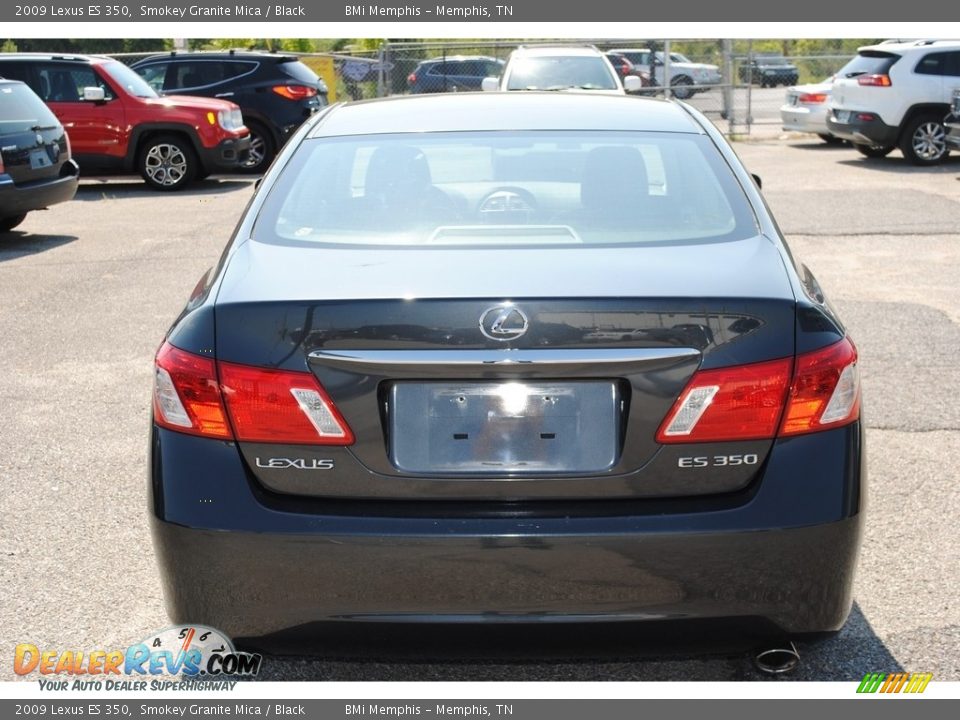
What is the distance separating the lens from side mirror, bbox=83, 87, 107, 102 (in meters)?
17.4

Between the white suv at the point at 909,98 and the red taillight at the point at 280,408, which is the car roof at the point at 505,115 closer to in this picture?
the red taillight at the point at 280,408

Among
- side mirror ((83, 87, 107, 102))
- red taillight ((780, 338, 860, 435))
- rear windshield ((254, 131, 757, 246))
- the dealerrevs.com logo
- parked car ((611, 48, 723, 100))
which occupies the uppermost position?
rear windshield ((254, 131, 757, 246))

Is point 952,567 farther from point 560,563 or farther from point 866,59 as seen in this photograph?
point 866,59

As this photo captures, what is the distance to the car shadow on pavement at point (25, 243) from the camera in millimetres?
12039

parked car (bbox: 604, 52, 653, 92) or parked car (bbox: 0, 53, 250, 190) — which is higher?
parked car (bbox: 0, 53, 250, 190)

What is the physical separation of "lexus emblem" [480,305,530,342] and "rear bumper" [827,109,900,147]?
1705 centimetres

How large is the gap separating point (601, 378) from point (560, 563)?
1.38 feet

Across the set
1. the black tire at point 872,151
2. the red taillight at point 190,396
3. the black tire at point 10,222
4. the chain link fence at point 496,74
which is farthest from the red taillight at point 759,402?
the chain link fence at point 496,74

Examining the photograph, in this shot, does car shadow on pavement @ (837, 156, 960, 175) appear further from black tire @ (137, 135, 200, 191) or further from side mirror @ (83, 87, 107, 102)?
side mirror @ (83, 87, 107, 102)

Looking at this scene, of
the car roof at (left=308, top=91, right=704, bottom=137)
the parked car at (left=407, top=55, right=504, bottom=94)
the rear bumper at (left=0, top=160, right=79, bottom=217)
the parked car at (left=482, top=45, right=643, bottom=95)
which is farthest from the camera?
the parked car at (left=407, top=55, right=504, bottom=94)

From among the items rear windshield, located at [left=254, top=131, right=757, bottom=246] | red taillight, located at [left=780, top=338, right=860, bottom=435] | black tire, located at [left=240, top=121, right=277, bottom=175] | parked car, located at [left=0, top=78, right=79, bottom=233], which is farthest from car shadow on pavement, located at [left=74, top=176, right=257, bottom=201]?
red taillight, located at [left=780, top=338, right=860, bottom=435]

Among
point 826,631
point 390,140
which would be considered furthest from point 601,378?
point 390,140

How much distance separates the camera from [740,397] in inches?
114

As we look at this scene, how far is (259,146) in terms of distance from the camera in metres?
20.1
